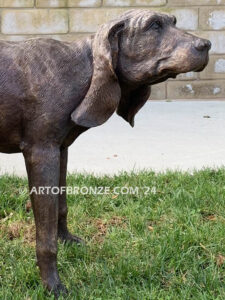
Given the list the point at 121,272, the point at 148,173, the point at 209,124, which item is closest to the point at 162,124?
the point at 209,124

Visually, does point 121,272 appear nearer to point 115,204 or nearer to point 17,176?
point 115,204

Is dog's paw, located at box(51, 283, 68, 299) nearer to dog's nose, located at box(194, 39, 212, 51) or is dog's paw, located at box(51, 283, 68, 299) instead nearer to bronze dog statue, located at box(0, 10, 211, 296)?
bronze dog statue, located at box(0, 10, 211, 296)

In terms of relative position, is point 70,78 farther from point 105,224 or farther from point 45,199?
point 105,224

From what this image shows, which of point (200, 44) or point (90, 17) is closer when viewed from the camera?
point (200, 44)

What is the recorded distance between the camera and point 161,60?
2.38 metres

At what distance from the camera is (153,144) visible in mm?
5508

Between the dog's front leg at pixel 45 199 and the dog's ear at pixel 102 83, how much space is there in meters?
0.22

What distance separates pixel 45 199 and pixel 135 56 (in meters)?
0.79

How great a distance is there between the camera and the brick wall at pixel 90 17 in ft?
24.1

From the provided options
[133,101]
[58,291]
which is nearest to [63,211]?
[58,291]

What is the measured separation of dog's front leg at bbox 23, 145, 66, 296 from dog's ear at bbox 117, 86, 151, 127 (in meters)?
0.49

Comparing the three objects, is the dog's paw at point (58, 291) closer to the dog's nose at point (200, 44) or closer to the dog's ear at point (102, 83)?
the dog's ear at point (102, 83)

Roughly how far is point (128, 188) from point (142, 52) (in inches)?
75.3

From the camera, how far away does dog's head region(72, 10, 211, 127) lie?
2.35 meters
